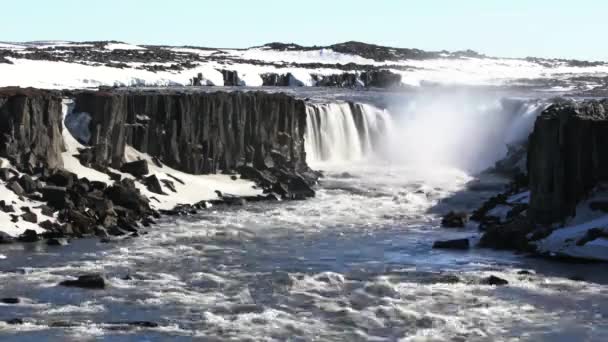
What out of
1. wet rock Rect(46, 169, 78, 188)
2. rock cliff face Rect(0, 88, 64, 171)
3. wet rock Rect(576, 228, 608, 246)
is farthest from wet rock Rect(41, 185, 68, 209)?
wet rock Rect(576, 228, 608, 246)

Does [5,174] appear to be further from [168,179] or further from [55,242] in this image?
[168,179]

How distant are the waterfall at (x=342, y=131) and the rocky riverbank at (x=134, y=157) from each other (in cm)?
402

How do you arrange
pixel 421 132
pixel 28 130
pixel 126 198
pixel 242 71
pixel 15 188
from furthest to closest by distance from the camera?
1. pixel 242 71
2. pixel 421 132
3. pixel 28 130
4. pixel 126 198
5. pixel 15 188

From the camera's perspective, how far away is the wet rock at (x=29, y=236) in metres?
36.7

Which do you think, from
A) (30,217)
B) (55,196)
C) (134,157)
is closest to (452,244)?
(55,196)

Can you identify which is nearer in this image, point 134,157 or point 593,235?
point 593,235

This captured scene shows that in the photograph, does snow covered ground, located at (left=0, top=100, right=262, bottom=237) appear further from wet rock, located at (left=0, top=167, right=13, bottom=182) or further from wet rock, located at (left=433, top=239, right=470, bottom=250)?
wet rock, located at (left=433, top=239, right=470, bottom=250)

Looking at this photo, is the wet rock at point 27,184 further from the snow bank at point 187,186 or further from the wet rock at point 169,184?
the wet rock at point 169,184

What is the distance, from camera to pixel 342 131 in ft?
232

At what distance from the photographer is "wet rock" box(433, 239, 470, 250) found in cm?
3809

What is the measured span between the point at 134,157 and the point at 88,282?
2163 centimetres

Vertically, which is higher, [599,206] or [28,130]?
[28,130]

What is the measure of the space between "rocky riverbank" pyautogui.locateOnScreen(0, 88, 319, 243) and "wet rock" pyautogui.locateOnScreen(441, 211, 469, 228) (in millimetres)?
9680

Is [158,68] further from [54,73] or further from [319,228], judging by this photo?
[319,228]
